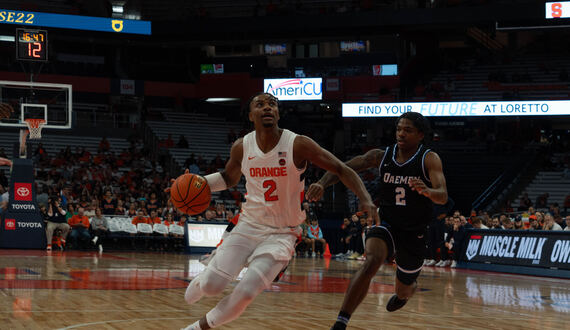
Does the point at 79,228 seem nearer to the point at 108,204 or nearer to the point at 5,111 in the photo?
the point at 108,204

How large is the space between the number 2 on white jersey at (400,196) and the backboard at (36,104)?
54.1 feet

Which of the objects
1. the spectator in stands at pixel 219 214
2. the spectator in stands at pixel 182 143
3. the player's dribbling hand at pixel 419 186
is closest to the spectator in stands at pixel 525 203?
the spectator in stands at pixel 219 214

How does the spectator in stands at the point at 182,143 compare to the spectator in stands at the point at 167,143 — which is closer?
the spectator in stands at the point at 167,143

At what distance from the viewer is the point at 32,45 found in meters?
22.0

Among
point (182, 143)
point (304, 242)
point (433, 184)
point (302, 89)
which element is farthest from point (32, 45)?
point (433, 184)

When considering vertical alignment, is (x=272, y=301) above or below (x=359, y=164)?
below

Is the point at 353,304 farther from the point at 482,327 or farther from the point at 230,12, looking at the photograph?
the point at 230,12

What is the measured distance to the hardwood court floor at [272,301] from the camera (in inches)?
296

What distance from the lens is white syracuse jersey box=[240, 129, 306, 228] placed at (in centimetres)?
558

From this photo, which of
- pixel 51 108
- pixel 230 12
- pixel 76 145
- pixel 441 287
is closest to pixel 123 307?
pixel 441 287

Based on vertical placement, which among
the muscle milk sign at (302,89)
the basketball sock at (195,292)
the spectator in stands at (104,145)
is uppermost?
the muscle milk sign at (302,89)

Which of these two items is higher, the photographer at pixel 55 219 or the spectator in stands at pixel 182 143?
the spectator in stands at pixel 182 143

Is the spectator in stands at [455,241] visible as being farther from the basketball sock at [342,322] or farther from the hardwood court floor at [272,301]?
the basketball sock at [342,322]

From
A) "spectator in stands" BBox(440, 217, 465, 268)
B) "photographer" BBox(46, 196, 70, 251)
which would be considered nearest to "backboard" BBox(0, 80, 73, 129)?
"photographer" BBox(46, 196, 70, 251)
